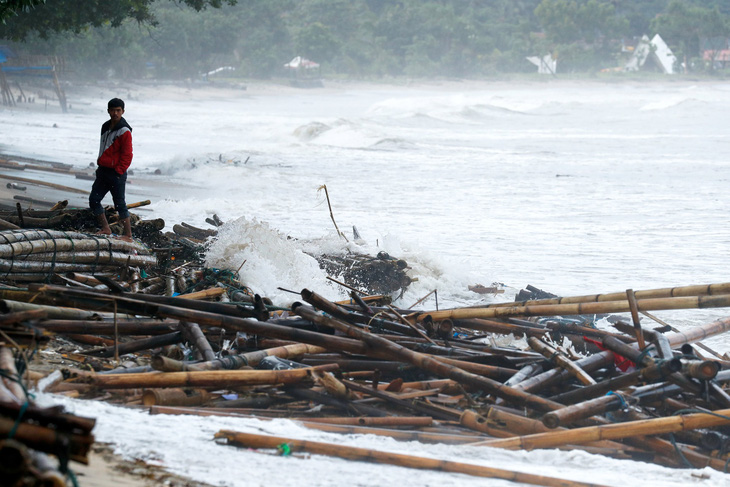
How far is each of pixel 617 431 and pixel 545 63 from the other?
114 meters

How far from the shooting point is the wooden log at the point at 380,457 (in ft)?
12.4

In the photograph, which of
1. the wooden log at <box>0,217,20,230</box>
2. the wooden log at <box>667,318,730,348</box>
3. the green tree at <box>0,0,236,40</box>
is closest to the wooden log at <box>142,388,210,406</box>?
the wooden log at <box>667,318,730,348</box>

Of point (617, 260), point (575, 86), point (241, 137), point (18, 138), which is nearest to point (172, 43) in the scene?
point (575, 86)

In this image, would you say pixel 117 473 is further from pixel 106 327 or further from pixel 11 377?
pixel 106 327

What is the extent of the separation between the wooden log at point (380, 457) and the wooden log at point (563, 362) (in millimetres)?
1262

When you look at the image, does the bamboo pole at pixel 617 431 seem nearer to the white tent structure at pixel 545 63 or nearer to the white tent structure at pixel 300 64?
the white tent structure at pixel 300 64

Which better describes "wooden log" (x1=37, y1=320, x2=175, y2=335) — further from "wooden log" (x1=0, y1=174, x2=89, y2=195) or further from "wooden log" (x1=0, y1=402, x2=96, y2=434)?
"wooden log" (x1=0, y1=174, x2=89, y2=195)

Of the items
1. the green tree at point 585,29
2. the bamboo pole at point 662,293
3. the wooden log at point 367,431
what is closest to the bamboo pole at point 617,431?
the wooden log at point 367,431

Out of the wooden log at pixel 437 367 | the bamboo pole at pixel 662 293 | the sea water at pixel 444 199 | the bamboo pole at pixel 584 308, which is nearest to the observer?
the wooden log at pixel 437 367

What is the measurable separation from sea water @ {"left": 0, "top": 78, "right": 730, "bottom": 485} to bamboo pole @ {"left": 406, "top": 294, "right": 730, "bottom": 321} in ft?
5.56

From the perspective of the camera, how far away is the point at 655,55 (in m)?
106

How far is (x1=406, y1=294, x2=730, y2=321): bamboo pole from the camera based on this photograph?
566cm

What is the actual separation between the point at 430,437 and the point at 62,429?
7.60 feet

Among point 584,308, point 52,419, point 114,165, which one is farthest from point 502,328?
point 114,165
